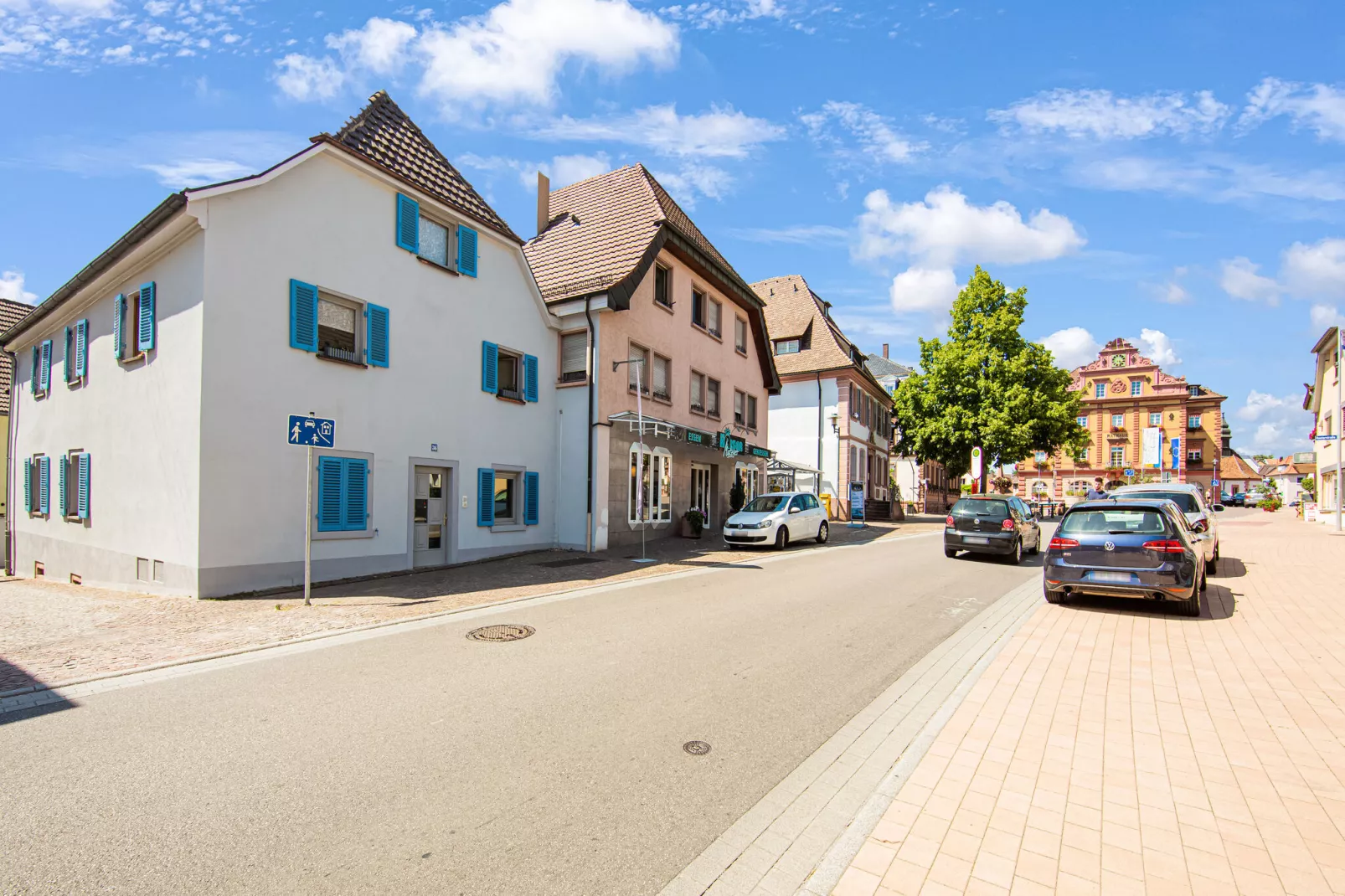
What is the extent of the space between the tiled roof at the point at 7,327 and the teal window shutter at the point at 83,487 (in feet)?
33.2

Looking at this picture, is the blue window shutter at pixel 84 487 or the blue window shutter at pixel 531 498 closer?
the blue window shutter at pixel 84 487

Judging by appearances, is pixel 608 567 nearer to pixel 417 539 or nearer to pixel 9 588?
pixel 417 539

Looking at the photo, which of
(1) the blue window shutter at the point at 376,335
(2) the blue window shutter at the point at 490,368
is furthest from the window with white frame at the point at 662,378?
(1) the blue window shutter at the point at 376,335

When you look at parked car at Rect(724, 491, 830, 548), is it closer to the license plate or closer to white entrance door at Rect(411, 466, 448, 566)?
white entrance door at Rect(411, 466, 448, 566)

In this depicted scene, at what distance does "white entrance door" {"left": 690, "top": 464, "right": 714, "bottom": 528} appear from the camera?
23.1m

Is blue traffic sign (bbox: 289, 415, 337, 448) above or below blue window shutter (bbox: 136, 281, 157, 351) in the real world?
below

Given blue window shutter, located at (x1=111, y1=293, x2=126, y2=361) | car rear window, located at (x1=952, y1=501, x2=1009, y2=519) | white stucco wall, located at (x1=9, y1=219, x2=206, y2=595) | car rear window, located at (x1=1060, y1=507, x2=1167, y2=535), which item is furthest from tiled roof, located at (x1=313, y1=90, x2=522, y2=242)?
car rear window, located at (x1=1060, y1=507, x2=1167, y2=535)

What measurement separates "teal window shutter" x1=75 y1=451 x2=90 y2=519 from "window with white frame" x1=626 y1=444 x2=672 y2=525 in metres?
11.9

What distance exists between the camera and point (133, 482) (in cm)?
1240

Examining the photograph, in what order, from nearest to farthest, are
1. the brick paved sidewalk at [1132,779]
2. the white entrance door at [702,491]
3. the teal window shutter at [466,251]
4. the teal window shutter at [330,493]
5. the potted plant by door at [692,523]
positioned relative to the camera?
the brick paved sidewalk at [1132,779], the teal window shutter at [330,493], the teal window shutter at [466,251], the potted plant by door at [692,523], the white entrance door at [702,491]

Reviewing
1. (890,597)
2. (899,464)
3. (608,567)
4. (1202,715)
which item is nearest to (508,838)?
(1202,715)

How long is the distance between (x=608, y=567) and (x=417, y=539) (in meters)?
3.98

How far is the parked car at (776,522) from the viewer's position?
18469mm

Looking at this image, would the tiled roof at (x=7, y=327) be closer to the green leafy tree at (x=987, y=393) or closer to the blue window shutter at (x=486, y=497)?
the blue window shutter at (x=486, y=497)
